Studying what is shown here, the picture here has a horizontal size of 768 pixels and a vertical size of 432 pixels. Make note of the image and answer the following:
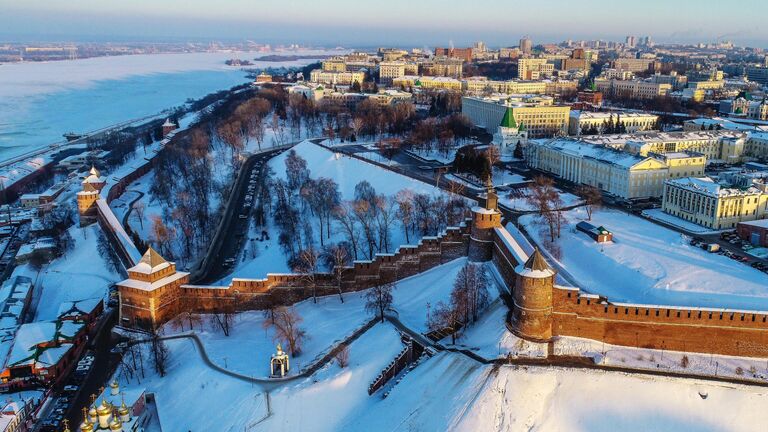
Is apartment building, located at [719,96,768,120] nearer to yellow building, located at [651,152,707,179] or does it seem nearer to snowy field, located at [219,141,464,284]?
yellow building, located at [651,152,707,179]

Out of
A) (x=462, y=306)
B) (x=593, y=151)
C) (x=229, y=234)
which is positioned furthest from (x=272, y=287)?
(x=593, y=151)

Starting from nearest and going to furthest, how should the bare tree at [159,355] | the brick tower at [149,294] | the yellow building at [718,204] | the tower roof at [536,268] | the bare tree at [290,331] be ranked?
the tower roof at [536,268] → the bare tree at [290,331] → the bare tree at [159,355] → the brick tower at [149,294] → the yellow building at [718,204]

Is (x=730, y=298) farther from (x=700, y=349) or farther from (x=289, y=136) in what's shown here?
(x=289, y=136)

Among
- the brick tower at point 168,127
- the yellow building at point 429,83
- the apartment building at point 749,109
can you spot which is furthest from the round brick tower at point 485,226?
the yellow building at point 429,83

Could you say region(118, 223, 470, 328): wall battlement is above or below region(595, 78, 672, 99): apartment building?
below

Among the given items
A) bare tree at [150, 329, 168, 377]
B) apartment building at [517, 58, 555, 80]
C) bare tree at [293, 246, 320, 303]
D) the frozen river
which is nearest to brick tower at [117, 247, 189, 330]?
bare tree at [150, 329, 168, 377]

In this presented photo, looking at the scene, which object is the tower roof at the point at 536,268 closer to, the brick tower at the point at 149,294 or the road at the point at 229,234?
the brick tower at the point at 149,294
